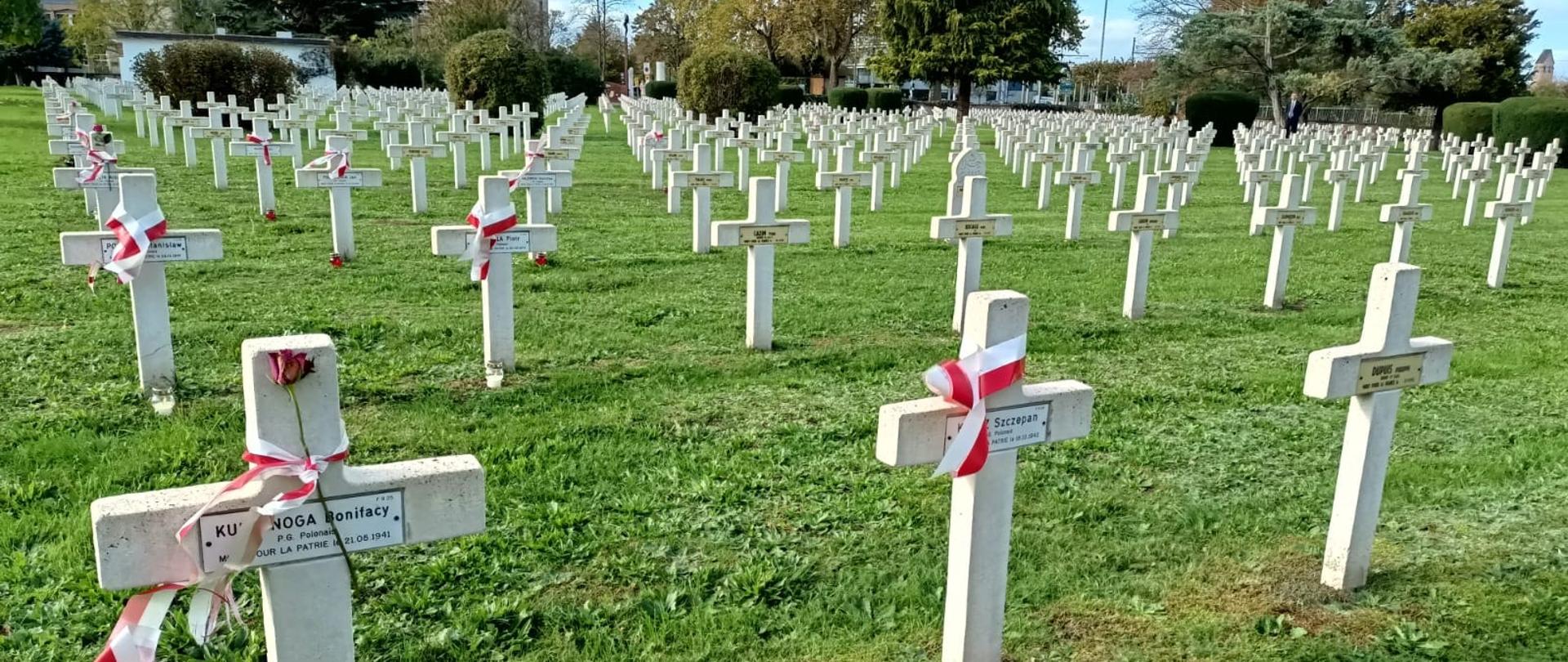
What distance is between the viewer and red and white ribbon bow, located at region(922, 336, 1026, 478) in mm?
2592

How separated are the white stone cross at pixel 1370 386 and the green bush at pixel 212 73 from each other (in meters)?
22.3

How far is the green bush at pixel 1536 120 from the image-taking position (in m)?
27.9

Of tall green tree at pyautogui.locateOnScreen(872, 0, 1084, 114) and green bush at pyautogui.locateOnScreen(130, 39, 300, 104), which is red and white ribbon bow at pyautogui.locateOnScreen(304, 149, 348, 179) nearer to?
green bush at pyautogui.locateOnScreen(130, 39, 300, 104)

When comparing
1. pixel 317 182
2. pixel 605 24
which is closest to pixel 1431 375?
pixel 317 182

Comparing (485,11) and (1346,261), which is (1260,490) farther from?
(485,11)

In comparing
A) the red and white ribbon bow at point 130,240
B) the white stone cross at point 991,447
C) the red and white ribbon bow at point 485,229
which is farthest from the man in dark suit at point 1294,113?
the white stone cross at point 991,447

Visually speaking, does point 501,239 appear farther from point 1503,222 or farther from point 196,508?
point 1503,222

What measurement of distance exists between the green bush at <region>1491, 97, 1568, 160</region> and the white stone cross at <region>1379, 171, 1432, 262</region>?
2277 centimetres

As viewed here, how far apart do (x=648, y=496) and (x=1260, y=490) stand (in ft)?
8.25

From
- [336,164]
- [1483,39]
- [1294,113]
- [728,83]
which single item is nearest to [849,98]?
[1294,113]

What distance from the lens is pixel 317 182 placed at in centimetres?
853

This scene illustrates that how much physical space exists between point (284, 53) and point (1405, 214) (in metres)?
40.9

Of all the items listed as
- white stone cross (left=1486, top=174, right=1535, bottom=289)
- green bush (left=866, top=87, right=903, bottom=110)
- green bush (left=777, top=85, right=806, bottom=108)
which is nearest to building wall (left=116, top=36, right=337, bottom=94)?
green bush (left=777, top=85, right=806, bottom=108)

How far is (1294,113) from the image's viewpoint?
35844mm
